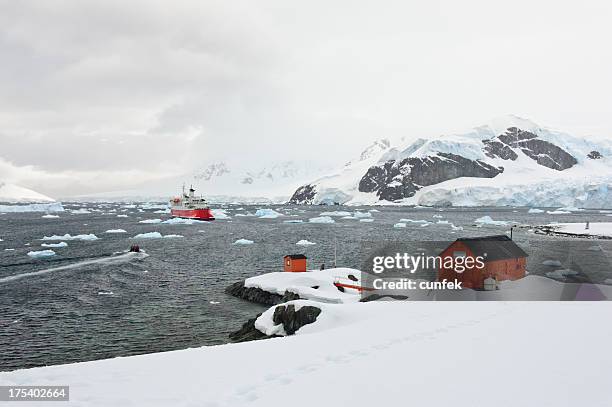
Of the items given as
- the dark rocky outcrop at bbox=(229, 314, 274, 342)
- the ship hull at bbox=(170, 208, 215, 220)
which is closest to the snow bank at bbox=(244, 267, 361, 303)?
the dark rocky outcrop at bbox=(229, 314, 274, 342)

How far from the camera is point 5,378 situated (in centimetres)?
812

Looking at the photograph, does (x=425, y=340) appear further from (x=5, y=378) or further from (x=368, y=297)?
(x=368, y=297)

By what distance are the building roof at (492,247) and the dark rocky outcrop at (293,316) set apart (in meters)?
9.43

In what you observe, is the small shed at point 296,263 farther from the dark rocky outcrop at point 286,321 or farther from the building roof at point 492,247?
the building roof at point 492,247

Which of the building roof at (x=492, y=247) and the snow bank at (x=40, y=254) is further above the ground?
the building roof at (x=492, y=247)

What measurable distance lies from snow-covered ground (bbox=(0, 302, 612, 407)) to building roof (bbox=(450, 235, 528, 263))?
466 inches

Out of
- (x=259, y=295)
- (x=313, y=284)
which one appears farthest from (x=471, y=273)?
(x=259, y=295)

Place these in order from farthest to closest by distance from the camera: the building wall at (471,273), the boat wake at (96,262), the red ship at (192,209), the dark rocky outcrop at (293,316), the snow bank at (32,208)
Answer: the snow bank at (32,208)
the red ship at (192,209)
the boat wake at (96,262)
the building wall at (471,273)
the dark rocky outcrop at (293,316)

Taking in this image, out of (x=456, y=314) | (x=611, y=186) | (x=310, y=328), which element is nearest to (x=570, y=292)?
(x=456, y=314)

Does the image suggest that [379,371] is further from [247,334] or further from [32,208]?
[32,208]

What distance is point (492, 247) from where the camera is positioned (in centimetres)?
2525

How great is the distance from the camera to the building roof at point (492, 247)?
24.3 m

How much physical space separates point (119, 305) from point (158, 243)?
34.6m

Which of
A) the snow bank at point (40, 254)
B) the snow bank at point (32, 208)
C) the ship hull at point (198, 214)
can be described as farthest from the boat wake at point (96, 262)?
the snow bank at point (32, 208)
